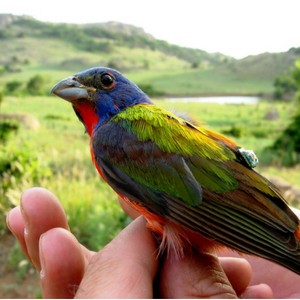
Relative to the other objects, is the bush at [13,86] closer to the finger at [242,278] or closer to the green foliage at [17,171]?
the green foliage at [17,171]

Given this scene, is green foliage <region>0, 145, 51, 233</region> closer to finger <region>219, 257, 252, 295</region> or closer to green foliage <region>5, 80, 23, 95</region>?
finger <region>219, 257, 252, 295</region>

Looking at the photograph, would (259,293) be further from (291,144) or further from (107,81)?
(291,144)

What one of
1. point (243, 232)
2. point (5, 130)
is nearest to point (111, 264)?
point (243, 232)

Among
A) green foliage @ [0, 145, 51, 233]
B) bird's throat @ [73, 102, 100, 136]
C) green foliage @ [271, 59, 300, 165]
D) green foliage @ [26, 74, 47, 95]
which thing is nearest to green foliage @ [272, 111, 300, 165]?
green foliage @ [271, 59, 300, 165]

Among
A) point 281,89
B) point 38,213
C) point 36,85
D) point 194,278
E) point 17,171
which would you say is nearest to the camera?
point 194,278

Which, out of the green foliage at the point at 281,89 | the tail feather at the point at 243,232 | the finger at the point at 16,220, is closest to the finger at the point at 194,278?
the tail feather at the point at 243,232

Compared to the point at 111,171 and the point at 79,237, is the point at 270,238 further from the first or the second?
the point at 79,237

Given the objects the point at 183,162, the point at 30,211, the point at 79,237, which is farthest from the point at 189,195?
the point at 79,237
